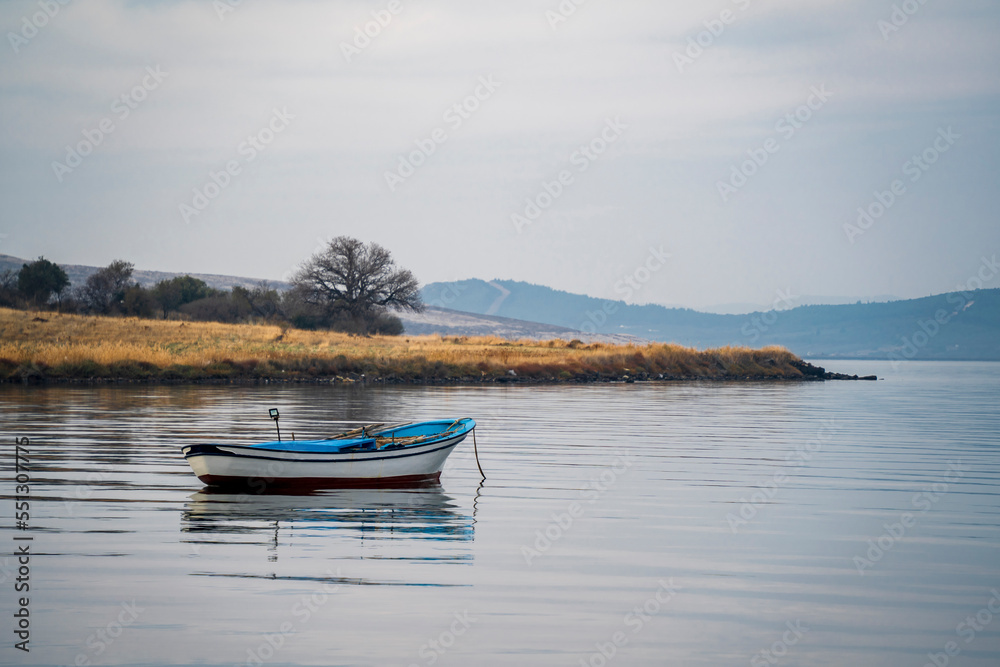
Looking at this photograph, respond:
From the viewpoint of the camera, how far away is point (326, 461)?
18.7 m

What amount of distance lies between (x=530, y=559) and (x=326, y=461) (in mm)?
6120

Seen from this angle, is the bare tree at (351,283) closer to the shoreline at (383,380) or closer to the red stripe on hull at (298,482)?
the shoreline at (383,380)

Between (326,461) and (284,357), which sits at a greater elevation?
(284,357)

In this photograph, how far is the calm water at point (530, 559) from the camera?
10258 millimetres

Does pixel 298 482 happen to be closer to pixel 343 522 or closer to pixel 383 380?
pixel 343 522

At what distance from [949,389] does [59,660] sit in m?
70.3

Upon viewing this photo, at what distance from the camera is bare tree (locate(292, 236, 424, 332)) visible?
87812 millimetres

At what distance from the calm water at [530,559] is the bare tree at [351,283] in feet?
196

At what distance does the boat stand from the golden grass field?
3628 centimetres

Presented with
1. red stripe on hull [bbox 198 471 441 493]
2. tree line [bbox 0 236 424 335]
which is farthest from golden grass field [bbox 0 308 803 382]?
red stripe on hull [bbox 198 471 441 493]

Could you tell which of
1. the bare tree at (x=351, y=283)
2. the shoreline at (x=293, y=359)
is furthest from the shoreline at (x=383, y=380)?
the bare tree at (x=351, y=283)

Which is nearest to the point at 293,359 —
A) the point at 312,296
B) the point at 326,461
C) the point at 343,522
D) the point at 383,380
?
the point at 383,380

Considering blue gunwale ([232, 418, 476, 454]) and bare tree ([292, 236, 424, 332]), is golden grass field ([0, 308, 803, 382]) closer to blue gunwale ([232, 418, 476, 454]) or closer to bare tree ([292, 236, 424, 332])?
bare tree ([292, 236, 424, 332])

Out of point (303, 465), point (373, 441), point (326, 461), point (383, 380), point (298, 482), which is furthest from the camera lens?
point (383, 380)
